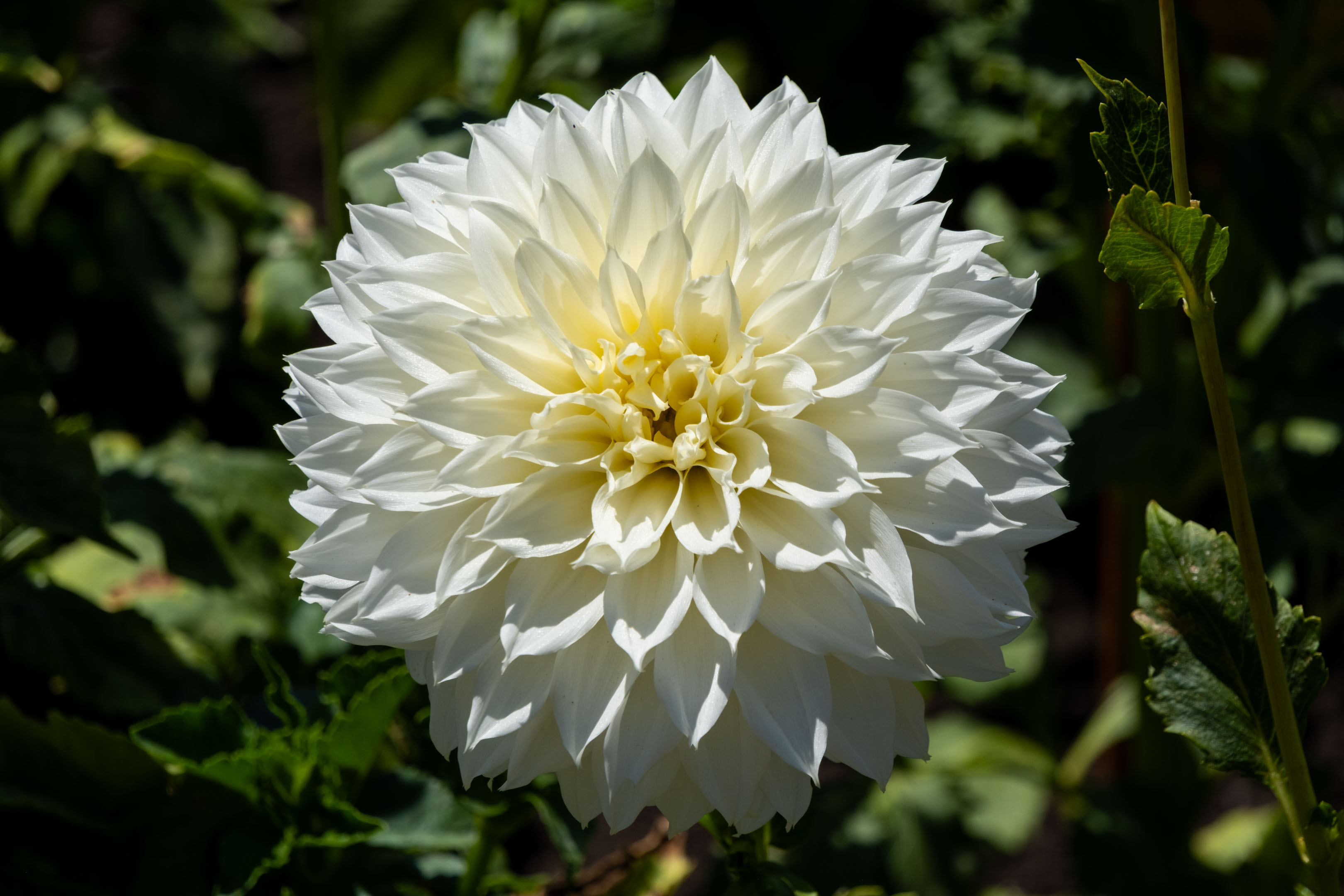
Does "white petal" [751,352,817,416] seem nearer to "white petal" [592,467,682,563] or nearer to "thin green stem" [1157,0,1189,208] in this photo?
"white petal" [592,467,682,563]

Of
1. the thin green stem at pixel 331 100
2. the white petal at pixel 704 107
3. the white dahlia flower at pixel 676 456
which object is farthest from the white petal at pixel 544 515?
the thin green stem at pixel 331 100

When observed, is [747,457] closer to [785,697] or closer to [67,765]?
[785,697]

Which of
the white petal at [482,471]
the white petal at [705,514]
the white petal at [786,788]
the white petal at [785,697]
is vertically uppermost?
the white petal at [482,471]

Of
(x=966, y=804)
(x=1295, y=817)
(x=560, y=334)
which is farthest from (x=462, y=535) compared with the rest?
(x=966, y=804)

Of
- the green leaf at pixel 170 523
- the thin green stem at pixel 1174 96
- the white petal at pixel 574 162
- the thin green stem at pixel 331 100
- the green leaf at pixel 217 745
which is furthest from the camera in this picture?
the thin green stem at pixel 331 100

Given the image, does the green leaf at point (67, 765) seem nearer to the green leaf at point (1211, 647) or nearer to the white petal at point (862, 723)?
the white petal at point (862, 723)

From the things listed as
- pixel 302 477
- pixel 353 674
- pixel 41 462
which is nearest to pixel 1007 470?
pixel 353 674

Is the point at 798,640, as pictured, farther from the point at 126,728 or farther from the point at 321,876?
the point at 126,728

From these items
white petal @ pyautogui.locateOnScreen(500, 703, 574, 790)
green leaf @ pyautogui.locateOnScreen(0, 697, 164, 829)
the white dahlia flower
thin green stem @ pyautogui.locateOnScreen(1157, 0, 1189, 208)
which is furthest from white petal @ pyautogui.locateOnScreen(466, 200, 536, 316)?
green leaf @ pyautogui.locateOnScreen(0, 697, 164, 829)
